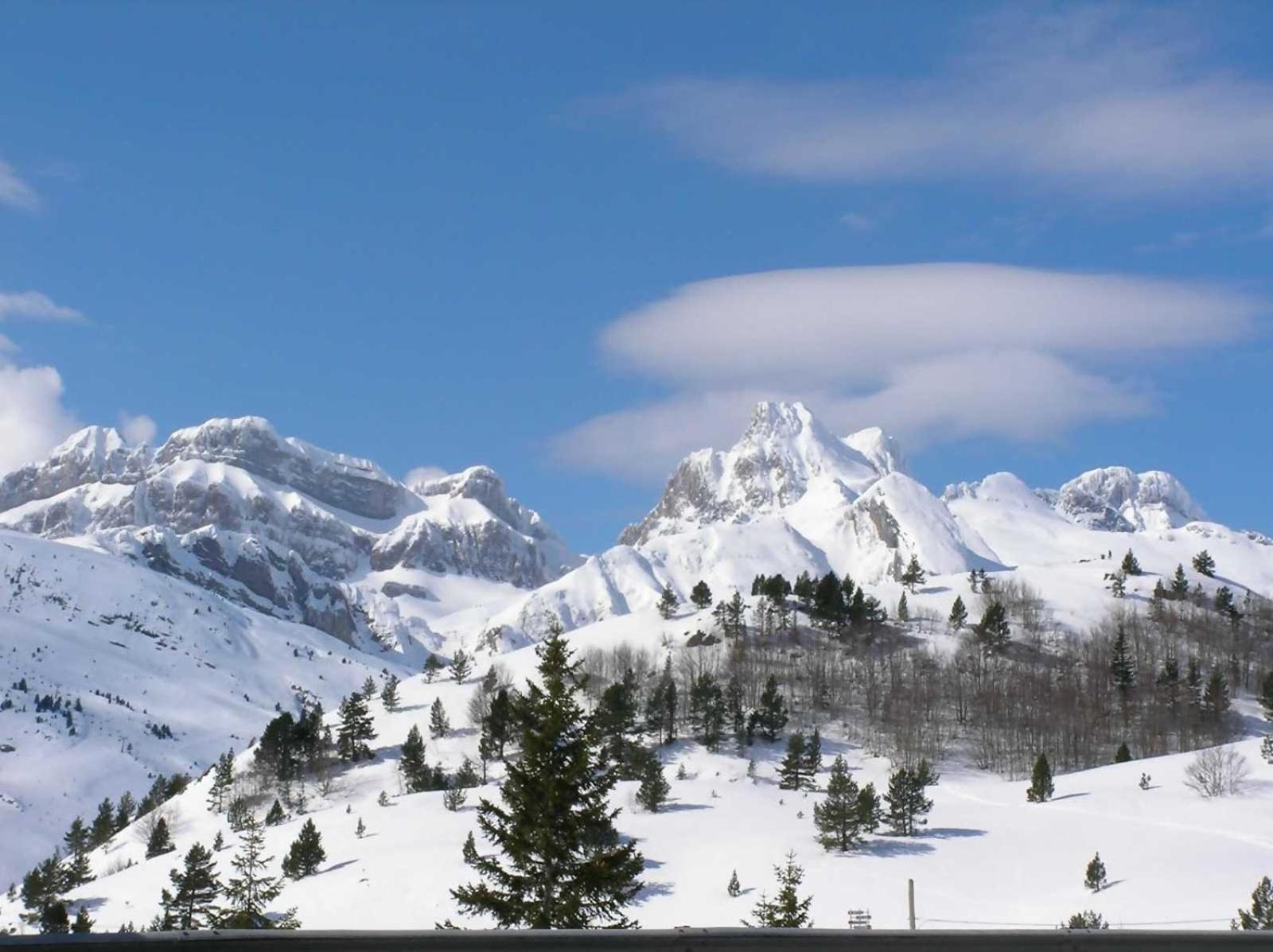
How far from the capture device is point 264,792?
10412cm

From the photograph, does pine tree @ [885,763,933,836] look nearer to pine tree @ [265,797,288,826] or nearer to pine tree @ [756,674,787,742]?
pine tree @ [756,674,787,742]

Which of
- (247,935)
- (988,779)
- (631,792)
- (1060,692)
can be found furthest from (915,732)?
(247,935)

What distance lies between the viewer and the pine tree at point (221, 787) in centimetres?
10400

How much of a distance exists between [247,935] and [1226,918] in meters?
52.4

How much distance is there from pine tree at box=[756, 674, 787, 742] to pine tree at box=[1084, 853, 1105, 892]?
46225mm

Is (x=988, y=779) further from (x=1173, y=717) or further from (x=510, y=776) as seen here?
(x=510, y=776)

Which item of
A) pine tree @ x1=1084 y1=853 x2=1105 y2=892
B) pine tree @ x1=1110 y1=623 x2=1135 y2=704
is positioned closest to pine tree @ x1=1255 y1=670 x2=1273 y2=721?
pine tree @ x1=1110 y1=623 x2=1135 y2=704

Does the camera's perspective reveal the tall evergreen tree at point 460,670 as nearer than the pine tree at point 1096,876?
No

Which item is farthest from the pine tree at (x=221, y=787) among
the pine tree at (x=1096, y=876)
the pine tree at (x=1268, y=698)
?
the pine tree at (x=1268, y=698)

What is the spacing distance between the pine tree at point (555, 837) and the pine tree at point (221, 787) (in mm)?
87947

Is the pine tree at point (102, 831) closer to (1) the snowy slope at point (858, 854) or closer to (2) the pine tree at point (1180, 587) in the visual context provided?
(1) the snowy slope at point (858, 854)

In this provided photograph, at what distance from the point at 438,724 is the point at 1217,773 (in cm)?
6553

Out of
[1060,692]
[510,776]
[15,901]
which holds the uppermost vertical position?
[1060,692]

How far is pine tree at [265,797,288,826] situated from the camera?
91000 mm
